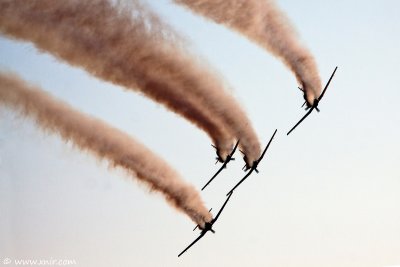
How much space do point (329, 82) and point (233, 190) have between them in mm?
4684

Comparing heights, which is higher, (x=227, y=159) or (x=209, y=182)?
(x=227, y=159)

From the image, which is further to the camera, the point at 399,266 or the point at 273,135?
the point at 273,135

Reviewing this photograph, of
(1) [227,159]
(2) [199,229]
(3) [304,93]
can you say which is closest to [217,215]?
(2) [199,229]

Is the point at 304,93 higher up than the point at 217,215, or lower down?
higher up

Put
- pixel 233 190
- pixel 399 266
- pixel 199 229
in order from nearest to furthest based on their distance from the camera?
1. pixel 399 266
2. pixel 199 229
3. pixel 233 190

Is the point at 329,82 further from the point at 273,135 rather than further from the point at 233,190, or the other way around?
the point at 233,190

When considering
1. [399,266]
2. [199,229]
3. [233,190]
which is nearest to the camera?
[399,266]

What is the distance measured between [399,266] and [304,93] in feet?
18.8

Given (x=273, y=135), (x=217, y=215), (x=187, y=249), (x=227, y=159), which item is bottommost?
(x=187, y=249)

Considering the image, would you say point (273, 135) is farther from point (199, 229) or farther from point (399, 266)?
point (399, 266)

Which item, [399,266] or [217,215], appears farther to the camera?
[217,215]

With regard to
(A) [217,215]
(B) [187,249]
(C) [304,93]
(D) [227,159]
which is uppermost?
(C) [304,93]

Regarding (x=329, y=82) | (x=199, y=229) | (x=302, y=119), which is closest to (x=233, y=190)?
(x=199, y=229)

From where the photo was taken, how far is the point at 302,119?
693 inches
